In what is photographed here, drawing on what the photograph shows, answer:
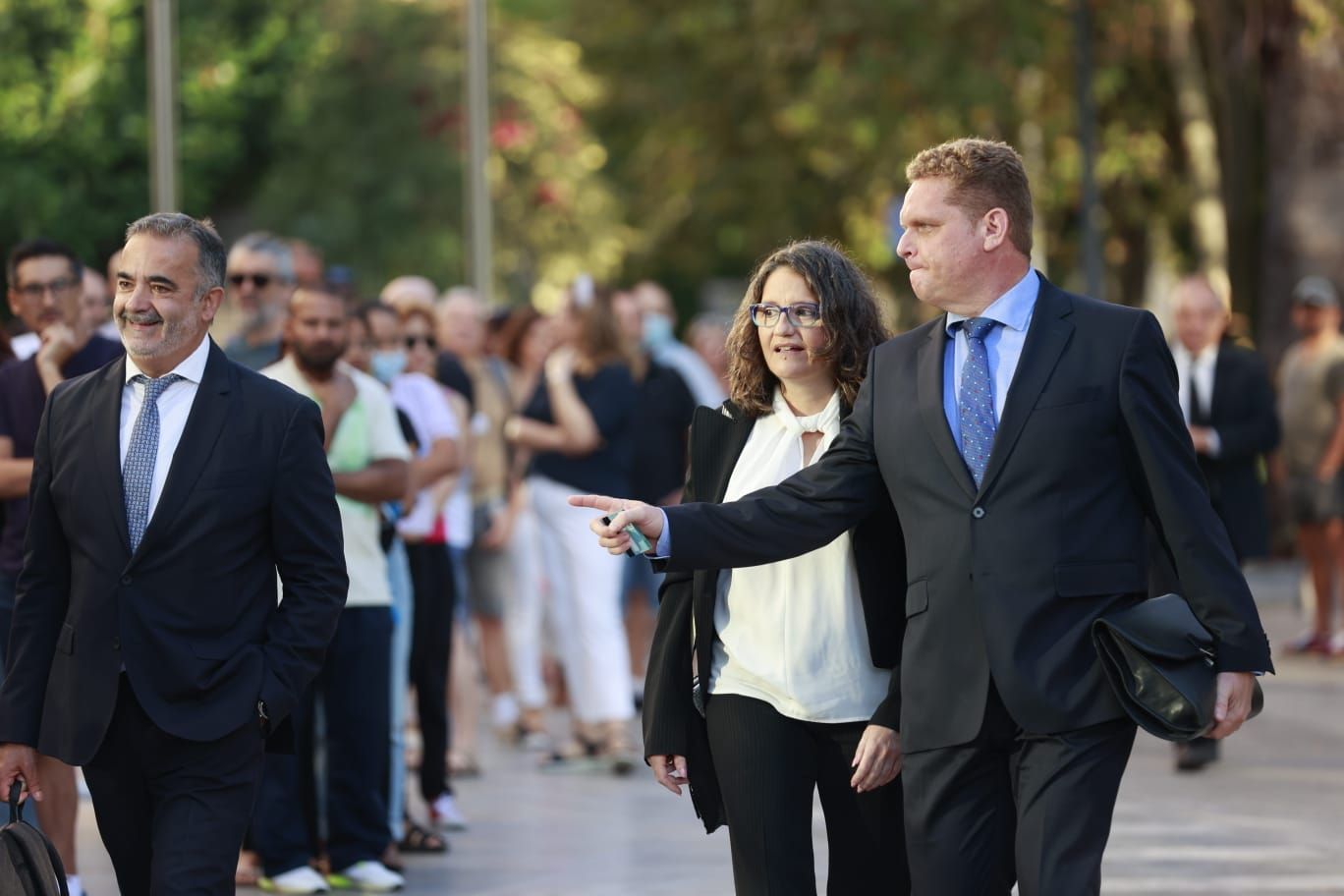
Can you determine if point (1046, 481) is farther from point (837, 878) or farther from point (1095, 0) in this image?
point (1095, 0)

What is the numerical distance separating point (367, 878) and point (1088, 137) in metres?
15.4

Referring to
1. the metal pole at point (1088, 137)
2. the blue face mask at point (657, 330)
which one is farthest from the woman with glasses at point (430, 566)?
the metal pole at point (1088, 137)

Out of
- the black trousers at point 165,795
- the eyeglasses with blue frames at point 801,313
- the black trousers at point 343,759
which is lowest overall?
the black trousers at point 343,759

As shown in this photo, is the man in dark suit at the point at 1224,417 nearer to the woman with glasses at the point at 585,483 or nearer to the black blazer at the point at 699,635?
the woman with glasses at the point at 585,483

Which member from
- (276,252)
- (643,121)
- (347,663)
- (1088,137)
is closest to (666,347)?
(276,252)

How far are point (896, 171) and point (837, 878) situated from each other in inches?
864

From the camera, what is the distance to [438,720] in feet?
32.0

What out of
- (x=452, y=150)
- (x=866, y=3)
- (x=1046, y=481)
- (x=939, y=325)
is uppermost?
(x=866, y=3)

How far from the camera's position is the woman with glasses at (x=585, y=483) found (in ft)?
38.3

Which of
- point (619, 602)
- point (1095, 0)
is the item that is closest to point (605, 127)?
point (1095, 0)

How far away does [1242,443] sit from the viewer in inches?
452

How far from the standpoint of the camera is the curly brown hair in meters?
5.64

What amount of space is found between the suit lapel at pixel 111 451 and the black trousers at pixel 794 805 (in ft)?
4.76

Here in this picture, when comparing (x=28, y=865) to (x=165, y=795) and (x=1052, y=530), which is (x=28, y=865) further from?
(x=1052, y=530)
